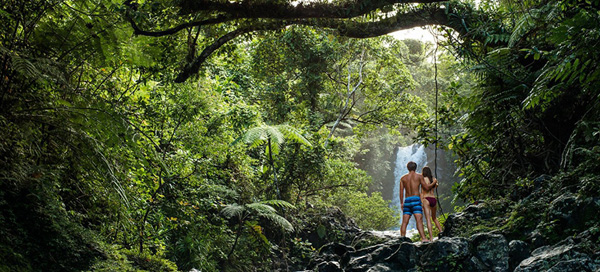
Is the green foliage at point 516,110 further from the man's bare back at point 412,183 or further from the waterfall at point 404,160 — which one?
the waterfall at point 404,160

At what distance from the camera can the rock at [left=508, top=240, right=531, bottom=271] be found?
413 cm

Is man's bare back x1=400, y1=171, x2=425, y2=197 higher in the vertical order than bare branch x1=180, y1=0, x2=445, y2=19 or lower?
lower

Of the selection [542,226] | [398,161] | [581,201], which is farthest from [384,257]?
[398,161]

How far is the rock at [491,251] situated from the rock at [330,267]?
174cm

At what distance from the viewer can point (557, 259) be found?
3.45 metres

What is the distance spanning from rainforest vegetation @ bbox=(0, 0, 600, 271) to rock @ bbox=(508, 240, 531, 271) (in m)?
0.63

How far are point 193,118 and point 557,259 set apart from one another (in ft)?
18.7

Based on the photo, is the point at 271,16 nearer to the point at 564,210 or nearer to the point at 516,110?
the point at 516,110

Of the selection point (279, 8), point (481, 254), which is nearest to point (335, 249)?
point (481, 254)

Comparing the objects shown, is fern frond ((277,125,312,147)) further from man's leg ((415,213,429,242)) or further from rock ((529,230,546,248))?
rock ((529,230,546,248))

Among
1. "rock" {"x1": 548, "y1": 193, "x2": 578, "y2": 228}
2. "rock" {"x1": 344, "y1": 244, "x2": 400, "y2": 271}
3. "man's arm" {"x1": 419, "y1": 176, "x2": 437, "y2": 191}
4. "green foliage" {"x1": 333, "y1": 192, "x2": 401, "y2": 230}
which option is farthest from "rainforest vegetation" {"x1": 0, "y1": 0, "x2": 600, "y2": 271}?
"green foliage" {"x1": 333, "y1": 192, "x2": 401, "y2": 230}

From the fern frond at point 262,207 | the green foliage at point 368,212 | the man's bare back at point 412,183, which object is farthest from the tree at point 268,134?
the green foliage at point 368,212

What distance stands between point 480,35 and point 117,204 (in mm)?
5415

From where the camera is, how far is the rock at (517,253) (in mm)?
4132
